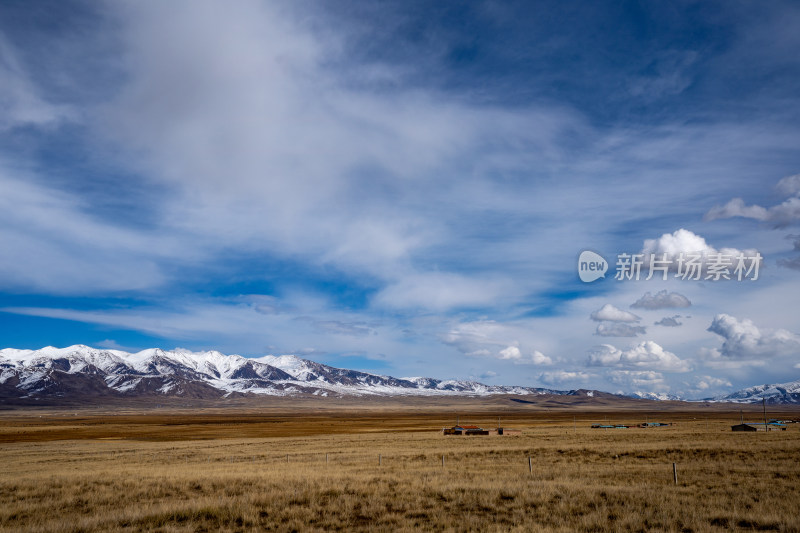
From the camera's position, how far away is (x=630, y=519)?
14.7m

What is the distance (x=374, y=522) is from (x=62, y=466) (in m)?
35.2

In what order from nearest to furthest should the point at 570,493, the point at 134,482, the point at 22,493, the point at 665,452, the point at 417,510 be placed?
the point at 417,510 < the point at 570,493 < the point at 22,493 < the point at 134,482 < the point at 665,452

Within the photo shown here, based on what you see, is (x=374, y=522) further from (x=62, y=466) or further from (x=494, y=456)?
(x=62, y=466)

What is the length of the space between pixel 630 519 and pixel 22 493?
2446cm

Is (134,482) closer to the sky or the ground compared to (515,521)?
closer to the ground

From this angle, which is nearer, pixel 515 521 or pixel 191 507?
pixel 515 521

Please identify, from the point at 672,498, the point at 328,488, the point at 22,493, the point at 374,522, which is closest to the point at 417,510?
the point at 374,522

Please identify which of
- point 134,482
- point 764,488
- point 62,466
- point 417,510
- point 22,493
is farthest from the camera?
point 62,466

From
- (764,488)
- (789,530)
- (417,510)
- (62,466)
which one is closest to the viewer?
(789,530)

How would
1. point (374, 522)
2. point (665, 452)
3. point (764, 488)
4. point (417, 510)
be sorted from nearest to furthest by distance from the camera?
point (374, 522) < point (417, 510) < point (764, 488) < point (665, 452)

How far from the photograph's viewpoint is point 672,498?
17562mm

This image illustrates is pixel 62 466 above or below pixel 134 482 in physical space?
below

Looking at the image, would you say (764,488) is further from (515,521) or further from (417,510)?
(417,510)

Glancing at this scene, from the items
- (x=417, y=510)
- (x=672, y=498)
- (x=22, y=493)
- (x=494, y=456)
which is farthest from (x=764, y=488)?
(x=22, y=493)
